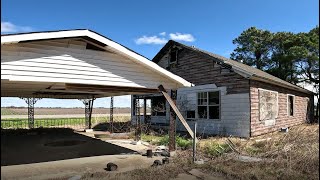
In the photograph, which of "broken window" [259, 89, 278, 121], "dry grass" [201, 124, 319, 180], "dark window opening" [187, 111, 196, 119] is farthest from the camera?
"dark window opening" [187, 111, 196, 119]

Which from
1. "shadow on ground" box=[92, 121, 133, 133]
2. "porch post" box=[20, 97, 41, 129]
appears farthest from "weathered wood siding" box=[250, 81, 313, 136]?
"porch post" box=[20, 97, 41, 129]

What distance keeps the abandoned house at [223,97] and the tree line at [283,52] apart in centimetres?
1134

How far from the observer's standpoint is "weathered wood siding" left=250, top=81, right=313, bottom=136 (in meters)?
16.4

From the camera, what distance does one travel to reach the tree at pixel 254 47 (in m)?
38.5

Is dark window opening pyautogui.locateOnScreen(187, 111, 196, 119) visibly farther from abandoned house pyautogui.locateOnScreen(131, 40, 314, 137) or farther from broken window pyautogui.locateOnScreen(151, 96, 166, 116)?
broken window pyautogui.locateOnScreen(151, 96, 166, 116)

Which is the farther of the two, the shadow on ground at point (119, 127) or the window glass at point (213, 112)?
the shadow on ground at point (119, 127)

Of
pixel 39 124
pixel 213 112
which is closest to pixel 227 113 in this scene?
pixel 213 112

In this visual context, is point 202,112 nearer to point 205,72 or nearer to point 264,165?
point 205,72

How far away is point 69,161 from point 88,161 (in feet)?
1.98

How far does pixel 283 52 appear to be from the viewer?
1410 inches

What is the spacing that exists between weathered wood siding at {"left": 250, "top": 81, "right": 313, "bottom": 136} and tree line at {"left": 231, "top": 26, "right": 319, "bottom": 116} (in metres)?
4.63

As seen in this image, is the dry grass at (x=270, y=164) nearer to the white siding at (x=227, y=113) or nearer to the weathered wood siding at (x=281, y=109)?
the white siding at (x=227, y=113)

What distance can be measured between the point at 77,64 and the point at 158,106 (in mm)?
14396

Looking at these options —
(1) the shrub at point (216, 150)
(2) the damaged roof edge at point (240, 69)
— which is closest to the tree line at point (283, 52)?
(2) the damaged roof edge at point (240, 69)
